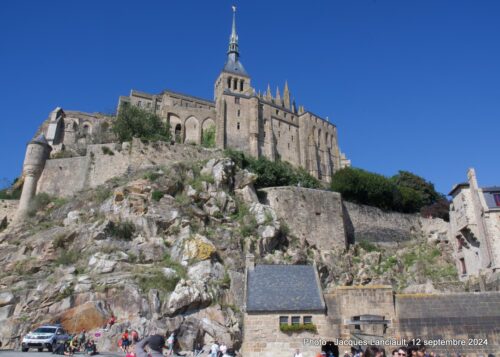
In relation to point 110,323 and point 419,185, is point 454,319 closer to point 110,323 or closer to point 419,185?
point 110,323

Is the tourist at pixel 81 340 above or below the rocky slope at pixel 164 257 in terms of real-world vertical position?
below

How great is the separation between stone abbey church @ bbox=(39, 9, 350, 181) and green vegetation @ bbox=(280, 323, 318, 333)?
43105mm

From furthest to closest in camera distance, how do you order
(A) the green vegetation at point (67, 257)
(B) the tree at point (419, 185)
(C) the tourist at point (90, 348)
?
1. (B) the tree at point (419, 185)
2. (A) the green vegetation at point (67, 257)
3. (C) the tourist at point (90, 348)

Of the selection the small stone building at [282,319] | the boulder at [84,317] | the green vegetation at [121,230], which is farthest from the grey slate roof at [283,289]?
the green vegetation at [121,230]

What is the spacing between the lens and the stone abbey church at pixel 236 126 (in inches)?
2410

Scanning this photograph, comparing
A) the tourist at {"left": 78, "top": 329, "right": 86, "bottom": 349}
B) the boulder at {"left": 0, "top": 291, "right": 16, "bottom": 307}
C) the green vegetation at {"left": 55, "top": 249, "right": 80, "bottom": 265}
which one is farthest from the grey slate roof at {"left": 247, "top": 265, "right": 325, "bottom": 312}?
the boulder at {"left": 0, "top": 291, "right": 16, "bottom": 307}

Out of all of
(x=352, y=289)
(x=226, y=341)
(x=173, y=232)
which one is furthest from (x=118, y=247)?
(x=352, y=289)

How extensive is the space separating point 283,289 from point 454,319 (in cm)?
713

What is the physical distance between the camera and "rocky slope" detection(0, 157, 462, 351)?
24938 millimetres

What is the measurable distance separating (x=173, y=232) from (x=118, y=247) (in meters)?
4.25

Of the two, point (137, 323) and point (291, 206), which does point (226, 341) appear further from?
point (291, 206)

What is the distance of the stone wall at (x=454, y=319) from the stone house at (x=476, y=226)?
52.5 feet

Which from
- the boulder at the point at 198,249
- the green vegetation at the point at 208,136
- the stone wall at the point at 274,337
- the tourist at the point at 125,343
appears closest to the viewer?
the stone wall at the point at 274,337

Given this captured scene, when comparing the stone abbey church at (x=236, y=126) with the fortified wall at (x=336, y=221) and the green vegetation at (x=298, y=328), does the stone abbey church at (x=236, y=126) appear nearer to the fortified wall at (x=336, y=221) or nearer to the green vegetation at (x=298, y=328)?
the fortified wall at (x=336, y=221)
